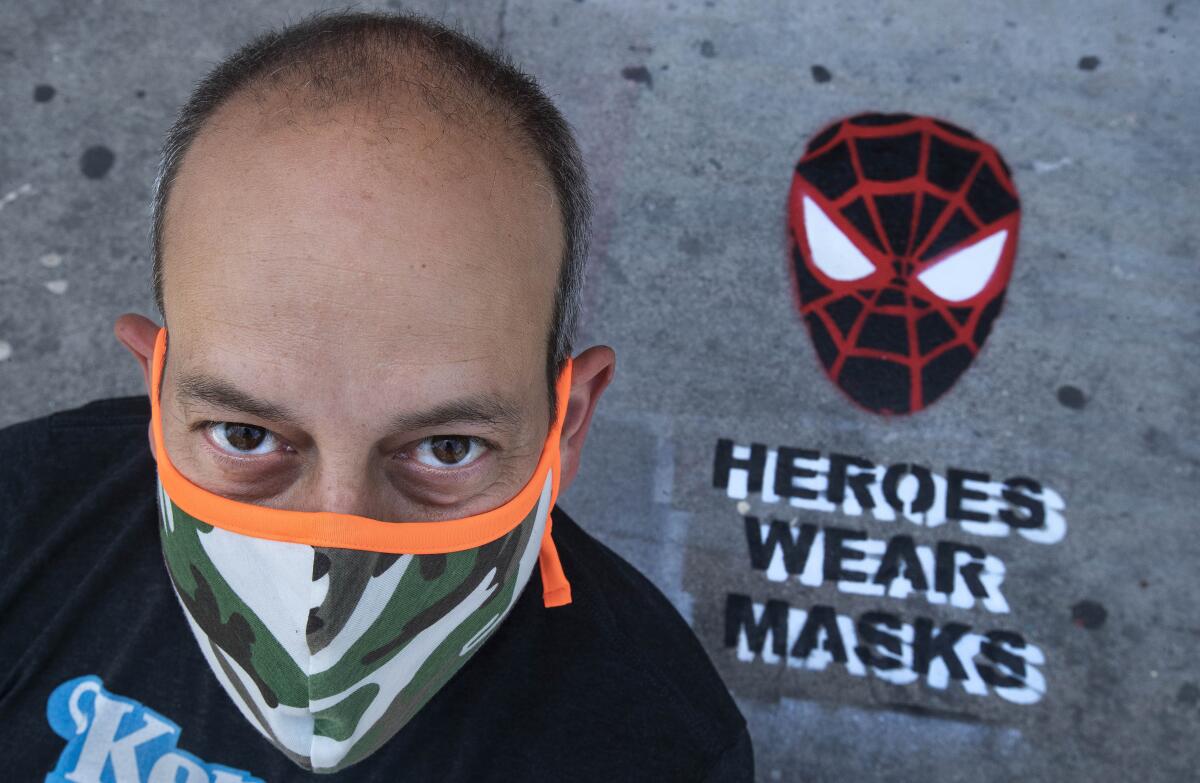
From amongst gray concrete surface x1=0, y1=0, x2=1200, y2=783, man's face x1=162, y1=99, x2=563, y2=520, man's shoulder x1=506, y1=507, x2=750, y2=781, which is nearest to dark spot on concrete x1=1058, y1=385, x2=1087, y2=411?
gray concrete surface x1=0, y1=0, x2=1200, y2=783

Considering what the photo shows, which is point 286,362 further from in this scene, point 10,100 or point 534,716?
point 10,100

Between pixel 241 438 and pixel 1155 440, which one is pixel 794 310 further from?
pixel 241 438

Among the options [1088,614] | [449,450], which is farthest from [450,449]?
[1088,614]

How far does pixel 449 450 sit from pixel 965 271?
6.41 ft

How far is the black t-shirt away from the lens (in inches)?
52.7

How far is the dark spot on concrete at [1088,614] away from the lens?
2338mm

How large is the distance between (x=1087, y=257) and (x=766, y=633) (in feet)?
4.90

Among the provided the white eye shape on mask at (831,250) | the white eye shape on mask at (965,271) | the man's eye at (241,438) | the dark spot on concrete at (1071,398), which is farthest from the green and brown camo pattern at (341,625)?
Answer: the dark spot on concrete at (1071,398)

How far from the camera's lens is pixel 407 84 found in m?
1.08

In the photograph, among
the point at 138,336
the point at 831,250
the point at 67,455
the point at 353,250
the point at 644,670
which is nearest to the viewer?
the point at 353,250

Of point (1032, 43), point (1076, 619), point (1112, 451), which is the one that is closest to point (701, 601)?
point (1076, 619)

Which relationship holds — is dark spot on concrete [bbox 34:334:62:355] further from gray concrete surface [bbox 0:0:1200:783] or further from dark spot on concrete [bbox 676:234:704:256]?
dark spot on concrete [bbox 676:234:704:256]

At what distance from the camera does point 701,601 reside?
92.0 inches

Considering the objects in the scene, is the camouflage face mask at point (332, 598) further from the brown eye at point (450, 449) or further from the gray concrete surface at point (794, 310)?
the gray concrete surface at point (794, 310)
